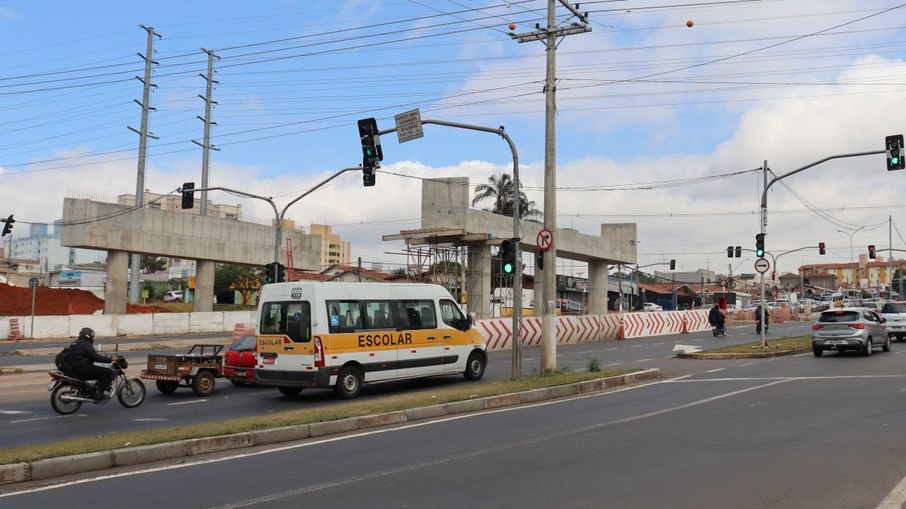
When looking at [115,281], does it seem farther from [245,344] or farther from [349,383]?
[349,383]

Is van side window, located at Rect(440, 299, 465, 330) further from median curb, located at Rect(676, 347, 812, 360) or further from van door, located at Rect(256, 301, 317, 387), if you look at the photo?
median curb, located at Rect(676, 347, 812, 360)

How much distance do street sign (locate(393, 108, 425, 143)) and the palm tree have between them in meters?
45.8

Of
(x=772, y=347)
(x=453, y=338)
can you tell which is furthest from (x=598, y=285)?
(x=453, y=338)

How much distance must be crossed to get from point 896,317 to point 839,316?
940 centimetres

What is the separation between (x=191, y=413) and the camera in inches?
577

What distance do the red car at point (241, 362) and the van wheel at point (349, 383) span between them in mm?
3105

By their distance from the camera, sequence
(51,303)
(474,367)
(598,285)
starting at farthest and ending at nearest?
(51,303) < (598,285) < (474,367)

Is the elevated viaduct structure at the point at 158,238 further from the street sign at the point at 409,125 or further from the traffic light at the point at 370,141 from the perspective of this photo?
the street sign at the point at 409,125

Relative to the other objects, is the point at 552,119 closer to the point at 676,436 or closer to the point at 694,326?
the point at 676,436

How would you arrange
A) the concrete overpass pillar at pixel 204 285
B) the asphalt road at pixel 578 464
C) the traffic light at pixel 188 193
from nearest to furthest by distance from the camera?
the asphalt road at pixel 578 464 → the traffic light at pixel 188 193 → the concrete overpass pillar at pixel 204 285

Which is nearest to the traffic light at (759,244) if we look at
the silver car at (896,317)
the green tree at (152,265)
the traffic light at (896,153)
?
the traffic light at (896,153)

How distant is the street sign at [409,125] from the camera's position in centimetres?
1970

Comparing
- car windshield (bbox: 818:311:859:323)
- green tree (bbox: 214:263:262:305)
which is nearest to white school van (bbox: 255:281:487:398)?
car windshield (bbox: 818:311:859:323)

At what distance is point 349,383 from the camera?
53.8ft
